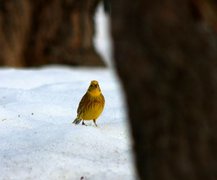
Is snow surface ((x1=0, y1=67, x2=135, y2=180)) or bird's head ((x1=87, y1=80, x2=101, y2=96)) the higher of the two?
bird's head ((x1=87, y1=80, x2=101, y2=96))

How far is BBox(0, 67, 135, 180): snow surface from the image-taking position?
550 centimetres

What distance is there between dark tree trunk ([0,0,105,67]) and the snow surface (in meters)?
6.36

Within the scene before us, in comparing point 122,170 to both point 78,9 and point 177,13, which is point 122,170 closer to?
point 177,13

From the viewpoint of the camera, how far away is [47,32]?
52.4 ft

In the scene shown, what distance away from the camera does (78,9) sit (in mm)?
16156

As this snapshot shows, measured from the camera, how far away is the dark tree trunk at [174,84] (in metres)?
2.75

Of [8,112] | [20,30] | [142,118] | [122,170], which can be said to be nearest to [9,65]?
[20,30]

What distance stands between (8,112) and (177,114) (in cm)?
480

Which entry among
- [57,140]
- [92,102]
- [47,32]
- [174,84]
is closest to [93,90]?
[92,102]

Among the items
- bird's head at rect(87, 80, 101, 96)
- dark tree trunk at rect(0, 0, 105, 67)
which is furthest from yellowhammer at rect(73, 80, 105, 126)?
dark tree trunk at rect(0, 0, 105, 67)

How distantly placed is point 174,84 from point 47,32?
525 inches

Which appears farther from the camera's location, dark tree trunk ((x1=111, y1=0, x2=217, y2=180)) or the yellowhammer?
the yellowhammer

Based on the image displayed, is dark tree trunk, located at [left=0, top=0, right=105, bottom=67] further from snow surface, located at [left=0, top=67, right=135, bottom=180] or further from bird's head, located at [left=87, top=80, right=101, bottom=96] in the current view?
bird's head, located at [left=87, top=80, right=101, bottom=96]

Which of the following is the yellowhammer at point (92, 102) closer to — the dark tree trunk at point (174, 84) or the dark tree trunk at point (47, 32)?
the dark tree trunk at point (174, 84)
